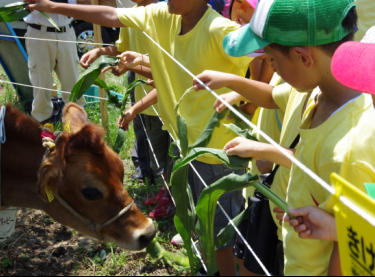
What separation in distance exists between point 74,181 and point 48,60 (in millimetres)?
3547

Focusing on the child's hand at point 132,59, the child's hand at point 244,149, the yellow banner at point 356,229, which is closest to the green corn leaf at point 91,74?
the child's hand at point 132,59

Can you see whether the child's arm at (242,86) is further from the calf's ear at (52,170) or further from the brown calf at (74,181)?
the calf's ear at (52,170)

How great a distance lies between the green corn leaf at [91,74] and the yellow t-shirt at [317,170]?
1.93 metres

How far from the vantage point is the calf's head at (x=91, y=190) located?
2367 millimetres

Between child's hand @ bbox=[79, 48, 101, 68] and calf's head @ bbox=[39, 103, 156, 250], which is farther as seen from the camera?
child's hand @ bbox=[79, 48, 101, 68]

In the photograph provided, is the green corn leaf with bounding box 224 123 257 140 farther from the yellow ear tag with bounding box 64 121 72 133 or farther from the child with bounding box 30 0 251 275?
the yellow ear tag with bounding box 64 121 72 133

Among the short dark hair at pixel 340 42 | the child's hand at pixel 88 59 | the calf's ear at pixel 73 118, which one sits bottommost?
the calf's ear at pixel 73 118

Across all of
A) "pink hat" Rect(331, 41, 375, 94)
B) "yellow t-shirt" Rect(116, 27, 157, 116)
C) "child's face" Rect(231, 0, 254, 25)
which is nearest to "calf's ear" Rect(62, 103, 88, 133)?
"yellow t-shirt" Rect(116, 27, 157, 116)

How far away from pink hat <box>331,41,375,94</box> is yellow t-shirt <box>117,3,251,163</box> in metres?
1.00

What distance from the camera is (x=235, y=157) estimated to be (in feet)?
5.71

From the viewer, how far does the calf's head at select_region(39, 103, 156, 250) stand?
2.37 meters

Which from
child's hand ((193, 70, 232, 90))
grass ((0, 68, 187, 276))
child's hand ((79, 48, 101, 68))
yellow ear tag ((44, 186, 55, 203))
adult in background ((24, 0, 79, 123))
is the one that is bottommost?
grass ((0, 68, 187, 276))

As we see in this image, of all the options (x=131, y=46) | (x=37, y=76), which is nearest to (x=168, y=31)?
(x=131, y=46)

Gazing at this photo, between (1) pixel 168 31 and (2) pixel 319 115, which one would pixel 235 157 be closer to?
(2) pixel 319 115
